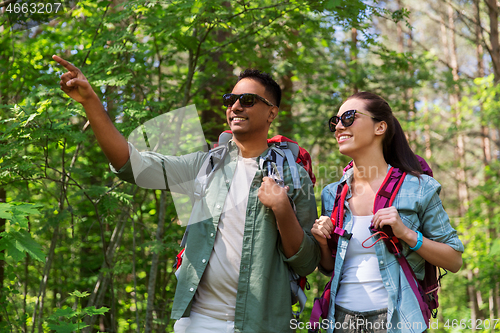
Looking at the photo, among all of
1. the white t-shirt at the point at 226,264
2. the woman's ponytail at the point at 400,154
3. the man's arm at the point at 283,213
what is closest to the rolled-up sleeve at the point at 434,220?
the woman's ponytail at the point at 400,154

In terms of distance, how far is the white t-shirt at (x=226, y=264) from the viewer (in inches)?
85.9

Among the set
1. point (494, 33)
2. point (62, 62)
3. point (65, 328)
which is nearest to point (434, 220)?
→ point (62, 62)

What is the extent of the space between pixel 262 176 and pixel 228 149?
358 millimetres

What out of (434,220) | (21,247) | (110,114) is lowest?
(21,247)

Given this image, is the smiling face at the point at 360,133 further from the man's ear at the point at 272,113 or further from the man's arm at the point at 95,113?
the man's arm at the point at 95,113

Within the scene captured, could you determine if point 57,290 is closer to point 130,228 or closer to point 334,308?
point 130,228

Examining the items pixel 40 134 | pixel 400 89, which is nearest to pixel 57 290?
pixel 40 134

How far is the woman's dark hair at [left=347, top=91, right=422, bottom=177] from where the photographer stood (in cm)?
239

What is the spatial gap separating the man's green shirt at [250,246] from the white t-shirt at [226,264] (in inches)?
1.7

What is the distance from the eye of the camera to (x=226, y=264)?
223 centimetres

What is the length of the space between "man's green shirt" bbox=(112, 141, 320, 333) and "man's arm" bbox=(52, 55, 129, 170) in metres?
0.07

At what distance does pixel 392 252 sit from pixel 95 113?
1721mm

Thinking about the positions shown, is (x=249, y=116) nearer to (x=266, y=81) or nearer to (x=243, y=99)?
(x=243, y=99)

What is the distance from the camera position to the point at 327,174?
6414 mm
